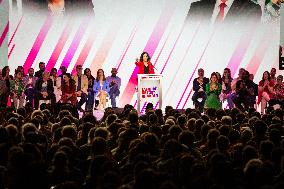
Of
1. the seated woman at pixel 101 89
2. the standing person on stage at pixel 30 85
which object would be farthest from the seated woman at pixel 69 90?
the standing person on stage at pixel 30 85

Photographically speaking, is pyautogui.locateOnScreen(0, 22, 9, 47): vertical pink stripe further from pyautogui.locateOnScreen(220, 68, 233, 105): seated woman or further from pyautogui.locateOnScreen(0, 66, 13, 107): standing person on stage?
pyautogui.locateOnScreen(220, 68, 233, 105): seated woman

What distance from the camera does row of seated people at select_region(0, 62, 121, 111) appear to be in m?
14.1

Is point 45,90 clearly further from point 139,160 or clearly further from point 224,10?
point 139,160

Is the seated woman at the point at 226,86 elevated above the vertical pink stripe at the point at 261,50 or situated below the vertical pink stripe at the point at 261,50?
below

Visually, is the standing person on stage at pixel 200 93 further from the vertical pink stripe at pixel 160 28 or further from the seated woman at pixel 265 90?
the vertical pink stripe at pixel 160 28

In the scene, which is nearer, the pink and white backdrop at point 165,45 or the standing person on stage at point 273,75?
the standing person on stage at point 273,75

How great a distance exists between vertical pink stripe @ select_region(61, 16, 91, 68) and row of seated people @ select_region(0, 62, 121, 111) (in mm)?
1726

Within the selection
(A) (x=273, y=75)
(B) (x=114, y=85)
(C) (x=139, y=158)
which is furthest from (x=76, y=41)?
(C) (x=139, y=158)

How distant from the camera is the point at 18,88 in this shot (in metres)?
14.3

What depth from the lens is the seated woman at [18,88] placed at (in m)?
14.1

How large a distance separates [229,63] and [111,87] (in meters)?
3.94

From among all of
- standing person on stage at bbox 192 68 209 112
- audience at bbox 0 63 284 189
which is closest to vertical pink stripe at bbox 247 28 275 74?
standing person on stage at bbox 192 68 209 112

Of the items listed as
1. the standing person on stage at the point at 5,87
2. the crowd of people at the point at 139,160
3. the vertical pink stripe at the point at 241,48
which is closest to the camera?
the crowd of people at the point at 139,160

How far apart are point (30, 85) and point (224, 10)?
20.3 ft
